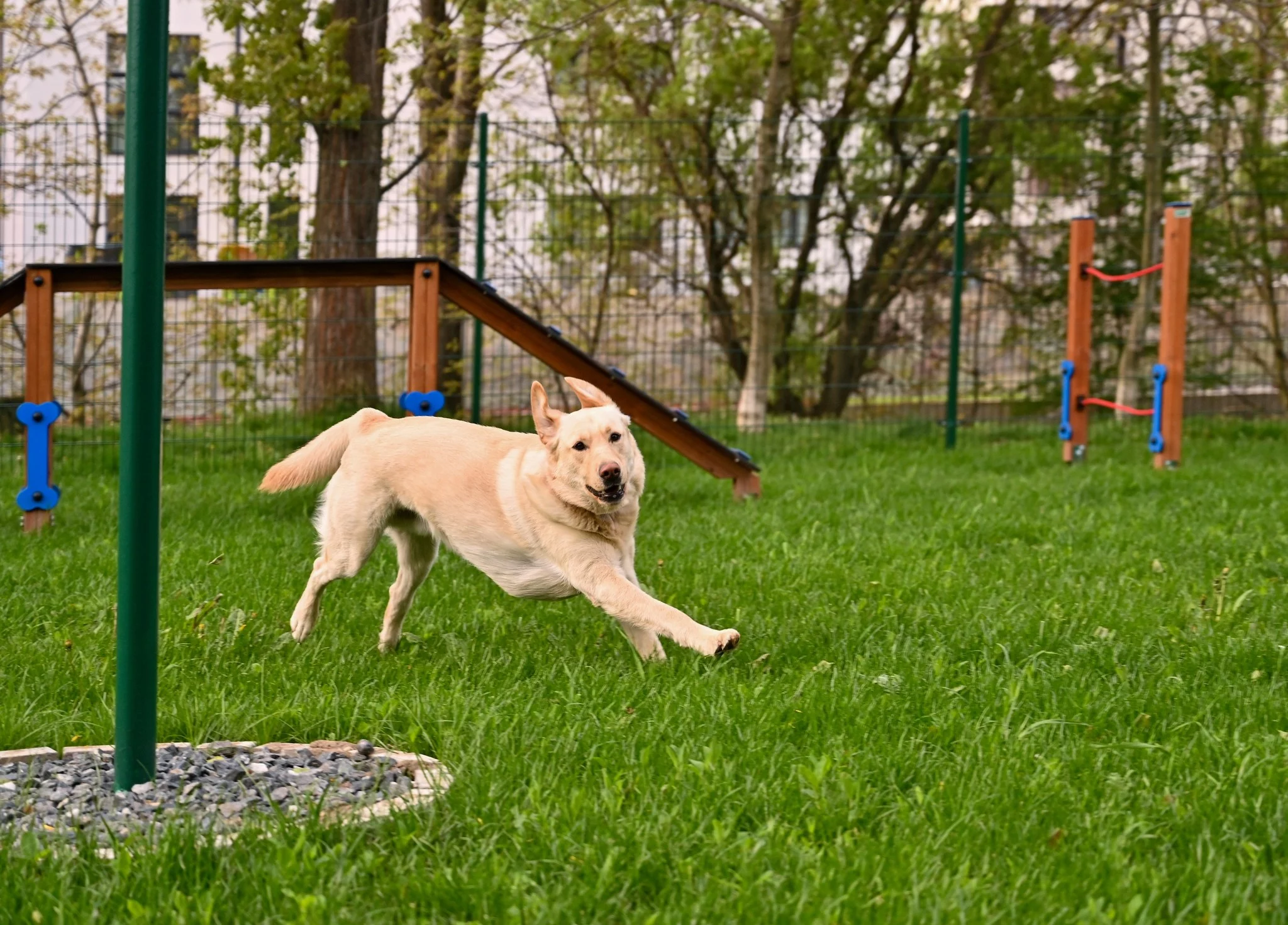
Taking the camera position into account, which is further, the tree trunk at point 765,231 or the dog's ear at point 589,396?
the tree trunk at point 765,231

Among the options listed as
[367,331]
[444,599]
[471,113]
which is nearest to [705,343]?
[367,331]

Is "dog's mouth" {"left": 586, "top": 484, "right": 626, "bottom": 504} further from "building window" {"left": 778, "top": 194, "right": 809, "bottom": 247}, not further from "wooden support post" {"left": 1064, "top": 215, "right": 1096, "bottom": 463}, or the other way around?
"building window" {"left": 778, "top": 194, "right": 809, "bottom": 247}

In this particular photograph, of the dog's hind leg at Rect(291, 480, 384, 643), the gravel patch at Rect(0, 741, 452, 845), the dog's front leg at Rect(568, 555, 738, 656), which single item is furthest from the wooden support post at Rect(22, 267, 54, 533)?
the gravel patch at Rect(0, 741, 452, 845)

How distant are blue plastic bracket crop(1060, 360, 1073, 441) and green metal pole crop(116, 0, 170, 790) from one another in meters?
8.26

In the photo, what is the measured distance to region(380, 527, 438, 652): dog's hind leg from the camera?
4.80m

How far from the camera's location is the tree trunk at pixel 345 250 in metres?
11.0

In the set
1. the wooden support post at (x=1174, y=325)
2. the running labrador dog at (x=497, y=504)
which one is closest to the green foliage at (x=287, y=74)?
the wooden support post at (x=1174, y=325)

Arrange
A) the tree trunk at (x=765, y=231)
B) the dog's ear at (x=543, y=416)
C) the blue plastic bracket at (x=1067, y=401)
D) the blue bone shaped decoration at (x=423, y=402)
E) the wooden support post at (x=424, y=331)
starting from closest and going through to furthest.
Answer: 1. the dog's ear at (x=543, y=416)
2. the blue bone shaped decoration at (x=423, y=402)
3. the wooden support post at (x=424, y=331)
4. the blue plastic bracket at (x=1067, y=401)
5. the tree trunk at (x=765, y=231)

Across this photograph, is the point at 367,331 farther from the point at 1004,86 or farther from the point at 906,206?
the point at 1004,86

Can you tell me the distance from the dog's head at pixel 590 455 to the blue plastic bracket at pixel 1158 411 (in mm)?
6236

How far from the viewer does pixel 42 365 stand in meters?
7.30

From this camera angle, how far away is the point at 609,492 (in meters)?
4.39

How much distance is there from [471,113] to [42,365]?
685 centimetres

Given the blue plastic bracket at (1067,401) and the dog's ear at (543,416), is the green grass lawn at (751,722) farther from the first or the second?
the blue plastic bracket at (1067,401)
